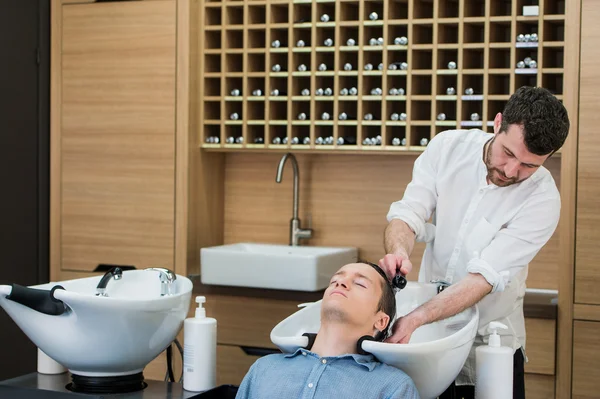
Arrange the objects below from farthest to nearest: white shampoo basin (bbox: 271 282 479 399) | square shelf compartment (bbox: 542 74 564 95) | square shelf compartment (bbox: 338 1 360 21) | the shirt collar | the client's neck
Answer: square shelf compartment (bbox: 338 1 360 21) → square shelf compartment (bbox: 542 74 564 95) → the client's neck → the shirt collar → white shampoo basin (bbox: 271 282 479 399)

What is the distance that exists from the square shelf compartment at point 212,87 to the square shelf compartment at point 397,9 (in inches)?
35.1

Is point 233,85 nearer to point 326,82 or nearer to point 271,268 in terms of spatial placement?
point 326,82

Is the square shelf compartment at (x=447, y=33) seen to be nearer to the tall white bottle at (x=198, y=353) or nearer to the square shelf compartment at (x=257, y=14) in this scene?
the square shelf compartment at (x=257, y=14)

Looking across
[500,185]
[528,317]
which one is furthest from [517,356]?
[528,317]

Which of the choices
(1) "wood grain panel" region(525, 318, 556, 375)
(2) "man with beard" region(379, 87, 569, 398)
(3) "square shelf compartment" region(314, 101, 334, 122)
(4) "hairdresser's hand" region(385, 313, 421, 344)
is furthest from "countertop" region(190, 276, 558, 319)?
(4) "hairdresser's hand" region(385, 313, 421, 344)

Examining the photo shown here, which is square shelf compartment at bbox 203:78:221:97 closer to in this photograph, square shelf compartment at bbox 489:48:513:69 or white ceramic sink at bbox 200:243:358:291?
white ceramic sink at bbox 200:243:358:291

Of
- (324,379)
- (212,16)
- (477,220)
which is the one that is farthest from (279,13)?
(324,379)

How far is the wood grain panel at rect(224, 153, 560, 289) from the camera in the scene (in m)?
3.96

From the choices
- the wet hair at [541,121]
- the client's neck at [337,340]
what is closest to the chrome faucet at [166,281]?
the client's neck at [337,340]

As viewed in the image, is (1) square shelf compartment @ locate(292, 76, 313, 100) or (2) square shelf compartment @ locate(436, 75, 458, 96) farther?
(1) square shelf compartment @ locate(292, 76, 313, 100)

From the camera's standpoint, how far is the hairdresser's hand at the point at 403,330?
6.80 ft

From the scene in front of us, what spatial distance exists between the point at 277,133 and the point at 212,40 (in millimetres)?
533

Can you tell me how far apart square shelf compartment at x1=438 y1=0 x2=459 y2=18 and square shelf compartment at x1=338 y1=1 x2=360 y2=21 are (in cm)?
37

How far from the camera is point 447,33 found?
3.68m
